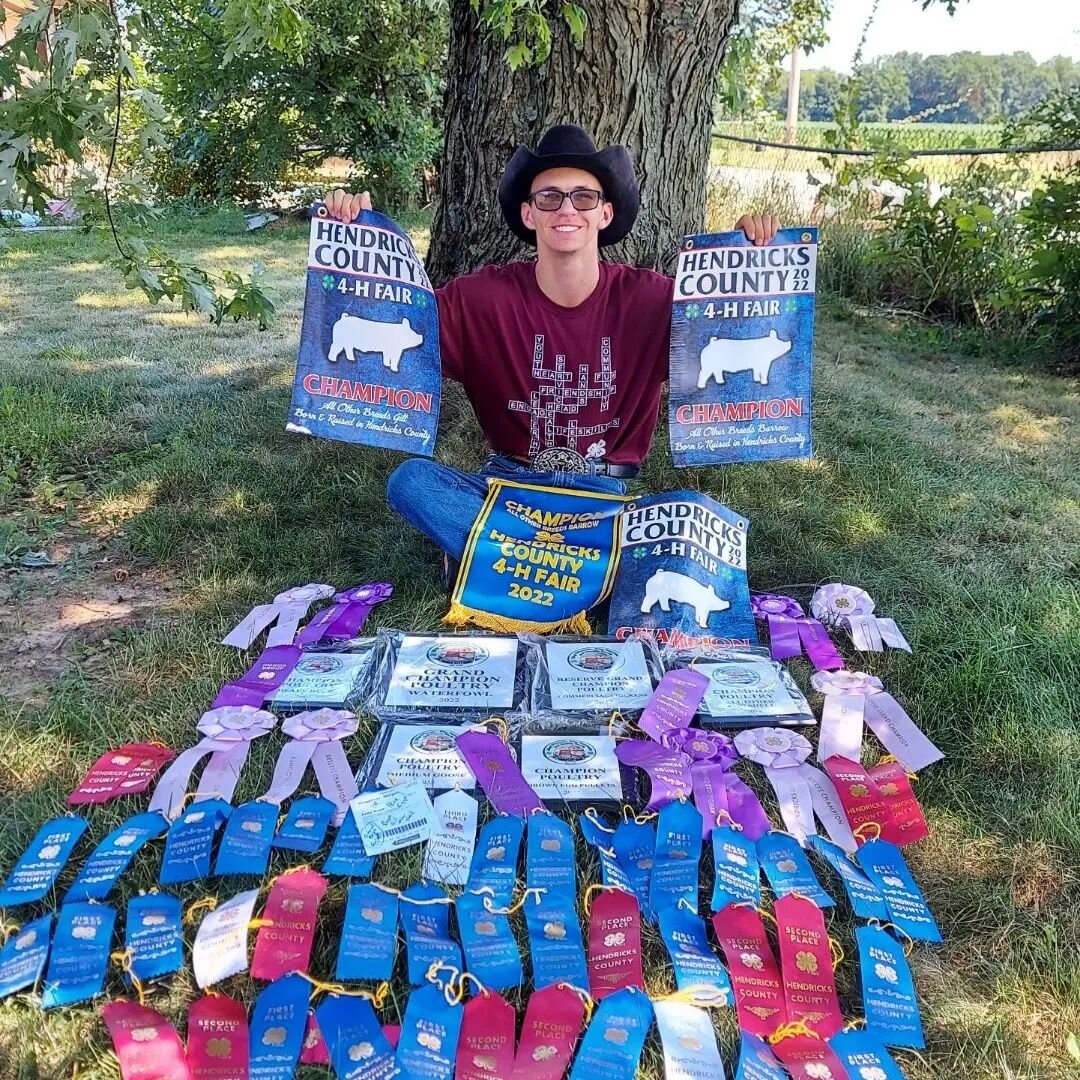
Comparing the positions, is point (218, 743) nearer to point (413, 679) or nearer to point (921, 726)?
point (413, 679)

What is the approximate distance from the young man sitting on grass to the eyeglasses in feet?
0.17

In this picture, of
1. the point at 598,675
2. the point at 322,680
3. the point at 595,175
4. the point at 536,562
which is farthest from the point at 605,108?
the point at 322,680

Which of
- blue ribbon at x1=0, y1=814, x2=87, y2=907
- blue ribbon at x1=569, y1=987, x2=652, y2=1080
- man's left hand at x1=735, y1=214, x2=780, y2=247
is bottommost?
blue ribbon at x1=569, y1=987, x2=652, y2=1080

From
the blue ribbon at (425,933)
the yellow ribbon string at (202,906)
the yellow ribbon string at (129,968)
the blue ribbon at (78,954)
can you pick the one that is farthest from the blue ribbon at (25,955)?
the blue ribbon at (425,933)

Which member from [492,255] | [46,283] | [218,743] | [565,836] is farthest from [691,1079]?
[46,283]

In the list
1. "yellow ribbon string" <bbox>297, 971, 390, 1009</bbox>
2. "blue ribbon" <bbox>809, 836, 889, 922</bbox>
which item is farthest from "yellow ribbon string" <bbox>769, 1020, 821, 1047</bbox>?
"yellow ribbon string" <bbox>297, 971, 390, 1009</bbox>

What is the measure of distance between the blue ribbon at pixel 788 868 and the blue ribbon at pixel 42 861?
1.41m

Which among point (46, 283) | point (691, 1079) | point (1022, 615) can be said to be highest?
point (46, 283)

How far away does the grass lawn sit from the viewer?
1691 mm

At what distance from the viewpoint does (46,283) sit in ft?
22.3

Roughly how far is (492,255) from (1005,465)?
2.34 meters

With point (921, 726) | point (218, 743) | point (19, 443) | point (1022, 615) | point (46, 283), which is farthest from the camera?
point (46, 283)

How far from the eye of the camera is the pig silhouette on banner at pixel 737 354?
2.78 metres

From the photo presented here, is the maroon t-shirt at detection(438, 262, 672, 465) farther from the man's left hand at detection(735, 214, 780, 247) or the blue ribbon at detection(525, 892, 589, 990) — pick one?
the blue ribbon at detection(525, 892, 589, 990)
